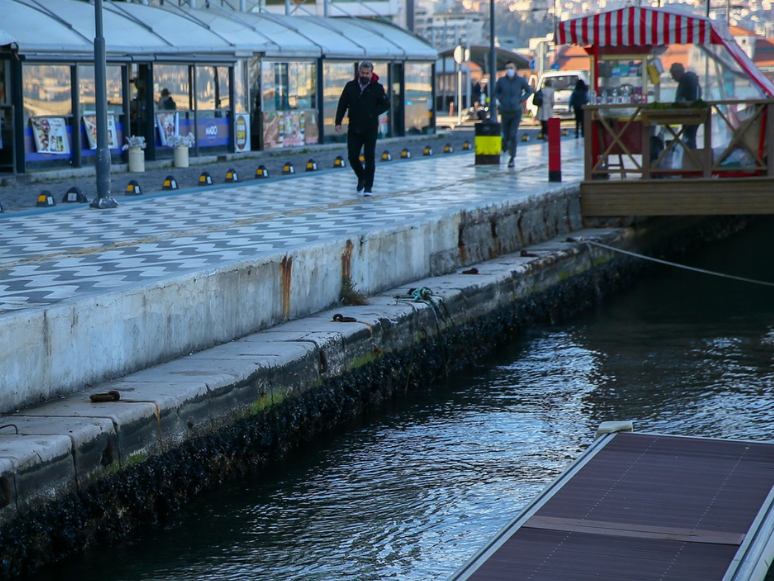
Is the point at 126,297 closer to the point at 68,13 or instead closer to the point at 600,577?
the point at 600,577

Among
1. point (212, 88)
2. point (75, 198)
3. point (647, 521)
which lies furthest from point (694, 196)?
point (212, 88)

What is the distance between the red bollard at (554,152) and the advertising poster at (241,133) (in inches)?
415

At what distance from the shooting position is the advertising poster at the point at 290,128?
25.9 meters

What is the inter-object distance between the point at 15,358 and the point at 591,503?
3111mm

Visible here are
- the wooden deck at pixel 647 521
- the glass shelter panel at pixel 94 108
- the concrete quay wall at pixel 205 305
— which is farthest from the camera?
the glass shelter panel at pixel 94 108

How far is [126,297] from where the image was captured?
23.6 feet

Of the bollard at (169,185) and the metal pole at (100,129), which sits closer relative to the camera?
the metal pole at (100,129)

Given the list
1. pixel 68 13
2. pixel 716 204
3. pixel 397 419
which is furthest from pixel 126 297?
pixel 68 13

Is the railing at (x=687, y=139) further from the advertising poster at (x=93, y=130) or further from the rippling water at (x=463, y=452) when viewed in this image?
the advertising poster at (x=93, y=130)

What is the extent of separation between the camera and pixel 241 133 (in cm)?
2486

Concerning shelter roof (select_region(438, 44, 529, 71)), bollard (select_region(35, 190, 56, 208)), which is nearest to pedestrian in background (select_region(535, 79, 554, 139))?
shelter roof (select_region(438, 44, 529, 71))

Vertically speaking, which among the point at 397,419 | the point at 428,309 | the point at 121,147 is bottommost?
the point at 397,419

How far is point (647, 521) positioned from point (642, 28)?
35.2 ft

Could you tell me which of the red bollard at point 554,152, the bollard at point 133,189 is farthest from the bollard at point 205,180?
the red bollard at point 554,152
